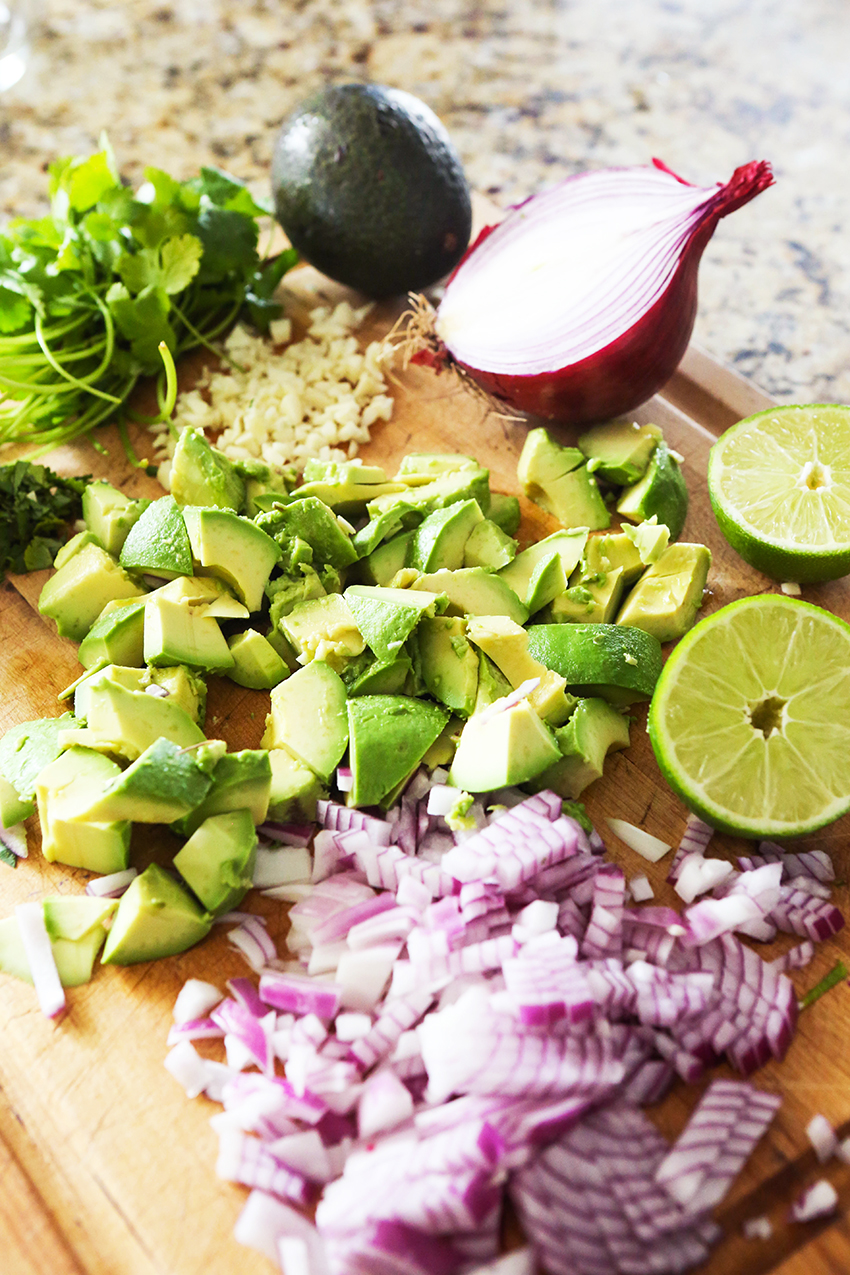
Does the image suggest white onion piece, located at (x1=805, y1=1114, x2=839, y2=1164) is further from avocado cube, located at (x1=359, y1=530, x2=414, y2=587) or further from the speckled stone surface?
the speckled stone surface

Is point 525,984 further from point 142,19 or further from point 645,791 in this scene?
point 142,19

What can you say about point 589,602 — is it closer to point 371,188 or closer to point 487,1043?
point 487,1043

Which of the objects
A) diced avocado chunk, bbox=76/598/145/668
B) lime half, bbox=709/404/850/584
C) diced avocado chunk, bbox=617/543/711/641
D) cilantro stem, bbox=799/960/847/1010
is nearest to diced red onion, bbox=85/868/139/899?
diced avocado chunk, bbox=76/598/145/668

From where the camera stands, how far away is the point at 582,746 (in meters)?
1.87

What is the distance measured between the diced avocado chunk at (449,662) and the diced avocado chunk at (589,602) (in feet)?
0.78

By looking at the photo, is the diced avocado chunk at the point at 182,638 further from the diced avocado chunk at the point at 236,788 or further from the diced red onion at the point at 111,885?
the diced red onion at the point at 111,885

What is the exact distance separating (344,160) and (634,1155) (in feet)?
7.67

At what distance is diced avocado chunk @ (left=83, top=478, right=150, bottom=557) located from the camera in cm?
224

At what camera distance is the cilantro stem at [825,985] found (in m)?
1.70

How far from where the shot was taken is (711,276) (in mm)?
3150

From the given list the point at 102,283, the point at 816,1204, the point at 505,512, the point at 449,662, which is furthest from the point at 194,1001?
the point at 102,283

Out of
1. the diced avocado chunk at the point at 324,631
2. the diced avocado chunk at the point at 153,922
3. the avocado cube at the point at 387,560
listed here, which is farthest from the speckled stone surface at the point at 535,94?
the diced avocado chunk at the point at 153,922

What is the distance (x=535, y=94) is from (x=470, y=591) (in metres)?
2.65

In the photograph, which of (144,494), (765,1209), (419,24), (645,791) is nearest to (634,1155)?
(765,1209)
